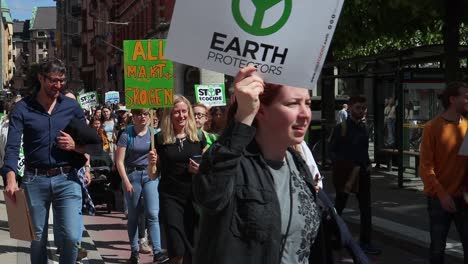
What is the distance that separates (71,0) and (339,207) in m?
113

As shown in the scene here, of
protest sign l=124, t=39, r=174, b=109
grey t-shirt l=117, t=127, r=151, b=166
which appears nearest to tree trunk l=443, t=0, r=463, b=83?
protest sign l=124, t=39, r=174, b=109

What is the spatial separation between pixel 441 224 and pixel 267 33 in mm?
3561

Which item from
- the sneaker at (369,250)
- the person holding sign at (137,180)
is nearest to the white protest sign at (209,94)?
the person holding sign at (137,180)

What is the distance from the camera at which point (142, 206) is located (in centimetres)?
822

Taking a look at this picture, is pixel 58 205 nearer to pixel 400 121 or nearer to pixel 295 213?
pixel 295 213

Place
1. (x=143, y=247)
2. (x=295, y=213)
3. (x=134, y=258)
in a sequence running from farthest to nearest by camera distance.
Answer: (x=143, y=247) < (x=134, y=258) < (x=295, y=213)

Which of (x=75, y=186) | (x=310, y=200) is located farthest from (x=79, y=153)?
(x=310, y=200)

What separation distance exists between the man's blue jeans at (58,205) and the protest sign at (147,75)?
92.8 inches

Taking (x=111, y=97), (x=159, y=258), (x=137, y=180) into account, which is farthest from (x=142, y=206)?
(x=111, y=97)

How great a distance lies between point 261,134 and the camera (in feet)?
9.56

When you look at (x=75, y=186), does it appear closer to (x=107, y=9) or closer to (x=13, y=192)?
(x=13, y=192)

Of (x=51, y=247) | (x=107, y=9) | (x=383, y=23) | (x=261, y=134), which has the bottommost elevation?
(x=51, y=247)

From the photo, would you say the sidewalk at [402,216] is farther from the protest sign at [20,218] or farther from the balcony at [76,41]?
the balcony at [76,41]

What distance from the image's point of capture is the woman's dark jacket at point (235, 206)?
2.73 metres
